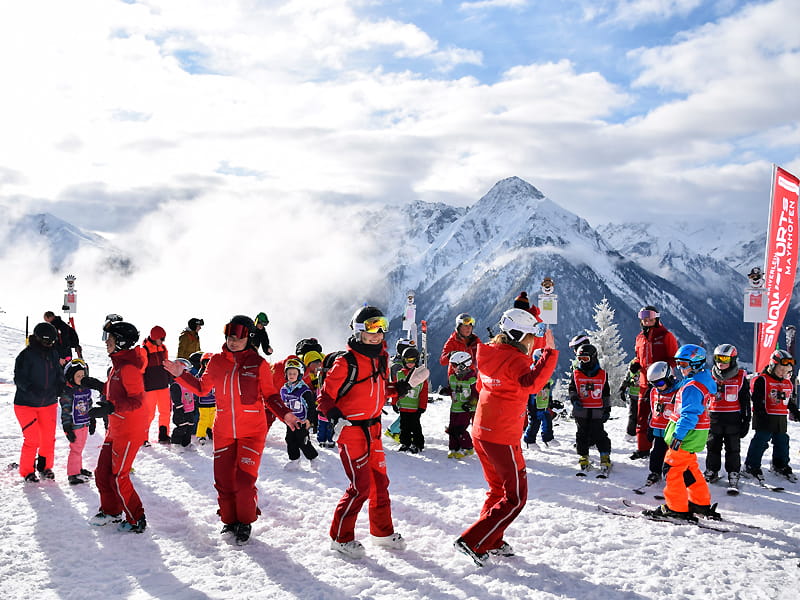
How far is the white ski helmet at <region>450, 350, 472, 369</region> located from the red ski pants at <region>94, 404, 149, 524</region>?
4.28 metres

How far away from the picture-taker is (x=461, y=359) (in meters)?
8.22

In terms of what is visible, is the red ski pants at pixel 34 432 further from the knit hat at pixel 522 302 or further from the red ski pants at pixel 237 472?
the knit hat at pixel 522 302

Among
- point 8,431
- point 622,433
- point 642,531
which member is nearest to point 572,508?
point 642,531

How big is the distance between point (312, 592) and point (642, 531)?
311 centimetres

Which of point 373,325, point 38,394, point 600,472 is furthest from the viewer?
point 600,472

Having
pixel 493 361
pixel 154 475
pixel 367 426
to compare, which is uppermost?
pixel 493 361

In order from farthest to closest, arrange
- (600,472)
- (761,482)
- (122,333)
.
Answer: (600,472)
(761,482)
(122,333)

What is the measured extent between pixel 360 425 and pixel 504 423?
47.0 inches

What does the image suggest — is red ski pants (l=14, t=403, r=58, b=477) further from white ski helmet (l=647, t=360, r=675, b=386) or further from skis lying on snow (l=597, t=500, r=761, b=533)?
white ski helmet (l=647, t=360, r=675, b=386)

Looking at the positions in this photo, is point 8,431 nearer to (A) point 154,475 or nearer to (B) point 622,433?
(A) point 154,475

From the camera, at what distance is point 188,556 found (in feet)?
15.8

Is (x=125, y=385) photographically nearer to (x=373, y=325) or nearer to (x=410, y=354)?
(x=373, y=325)

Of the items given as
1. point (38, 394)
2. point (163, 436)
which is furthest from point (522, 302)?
point (38, 394)

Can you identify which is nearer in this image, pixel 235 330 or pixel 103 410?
pixel 235 330
